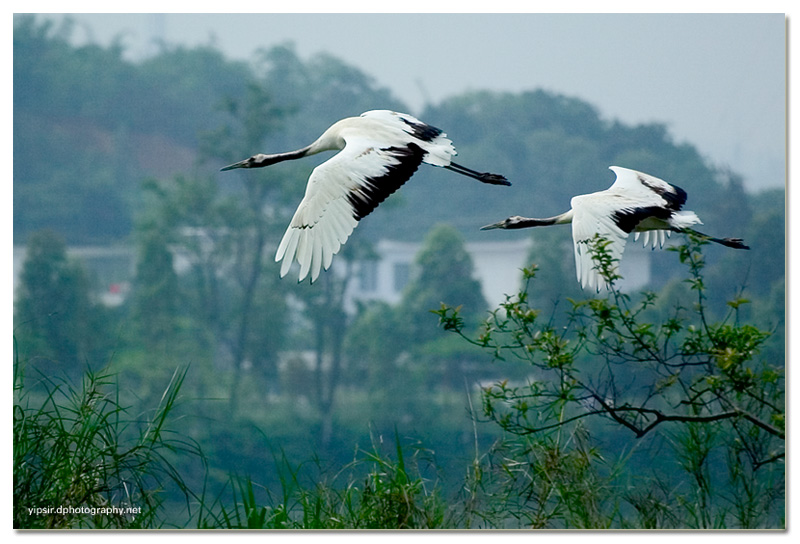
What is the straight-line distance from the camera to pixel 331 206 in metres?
3.10

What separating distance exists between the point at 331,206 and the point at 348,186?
85mm

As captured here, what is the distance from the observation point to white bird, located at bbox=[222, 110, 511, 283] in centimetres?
307

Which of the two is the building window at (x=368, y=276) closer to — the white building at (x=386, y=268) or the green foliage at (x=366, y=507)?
the white building at (x=386, y=268)

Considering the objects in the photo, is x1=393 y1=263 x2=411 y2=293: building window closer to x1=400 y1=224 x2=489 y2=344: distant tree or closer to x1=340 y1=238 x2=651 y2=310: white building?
x1=340 y1=238 x2=651 y2=310: white building

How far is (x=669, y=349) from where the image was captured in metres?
7.69

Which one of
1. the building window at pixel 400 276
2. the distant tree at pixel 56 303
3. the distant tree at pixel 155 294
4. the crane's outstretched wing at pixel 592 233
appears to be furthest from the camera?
the building window at pixel 400 276

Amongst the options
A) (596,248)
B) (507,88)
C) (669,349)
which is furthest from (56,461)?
(507,88)

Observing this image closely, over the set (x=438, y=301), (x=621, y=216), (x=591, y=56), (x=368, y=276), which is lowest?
(x=438, y=301)

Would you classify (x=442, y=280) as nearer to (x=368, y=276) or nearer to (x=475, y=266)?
(x=475, y=266)

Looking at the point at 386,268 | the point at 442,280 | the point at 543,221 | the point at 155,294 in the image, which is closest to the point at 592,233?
the point at 543,221

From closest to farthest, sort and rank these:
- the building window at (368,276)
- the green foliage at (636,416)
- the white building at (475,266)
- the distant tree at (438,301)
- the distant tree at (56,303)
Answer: the green foliage at (636,416) < the distant tree at (56,303) < the white building at (475,266) < the distant tree at (438,301) < the building window at (368,276)

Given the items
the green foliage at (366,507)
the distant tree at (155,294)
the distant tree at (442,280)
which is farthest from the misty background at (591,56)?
the green foliage at (366,507)

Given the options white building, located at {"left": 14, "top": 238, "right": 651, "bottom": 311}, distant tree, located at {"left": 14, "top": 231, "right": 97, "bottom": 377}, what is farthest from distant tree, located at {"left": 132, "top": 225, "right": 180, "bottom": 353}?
distant tree, located at {"left": 14, "top": 231, "right": 97, "bottom": 377}

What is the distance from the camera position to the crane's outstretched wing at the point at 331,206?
3.07m
